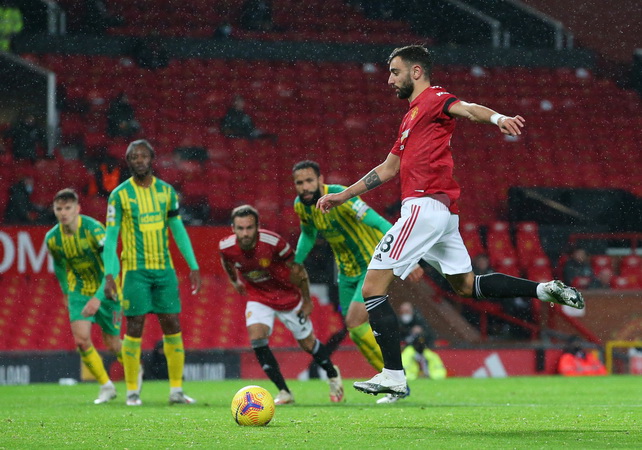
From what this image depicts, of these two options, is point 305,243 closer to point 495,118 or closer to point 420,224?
point 420,224

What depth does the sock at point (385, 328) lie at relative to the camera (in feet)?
20.2

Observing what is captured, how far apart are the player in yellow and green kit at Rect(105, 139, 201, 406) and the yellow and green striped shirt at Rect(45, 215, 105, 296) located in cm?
72

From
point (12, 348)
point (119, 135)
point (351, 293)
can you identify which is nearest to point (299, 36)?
point (119, 135)

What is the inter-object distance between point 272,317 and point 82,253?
1899 mm

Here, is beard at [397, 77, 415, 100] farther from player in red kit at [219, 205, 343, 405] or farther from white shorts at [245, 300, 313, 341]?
white shorts at [245, 300, 313, 341]

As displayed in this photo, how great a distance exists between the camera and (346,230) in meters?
8.73

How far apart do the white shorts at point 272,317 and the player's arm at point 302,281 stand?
75 millimetres

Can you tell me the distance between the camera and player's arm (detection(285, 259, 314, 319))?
8805mm

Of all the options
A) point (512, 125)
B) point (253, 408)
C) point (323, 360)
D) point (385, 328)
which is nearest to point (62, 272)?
point (323, 360)

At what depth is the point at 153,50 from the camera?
21.8m

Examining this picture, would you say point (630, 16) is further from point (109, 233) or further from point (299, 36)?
point (109, 233)

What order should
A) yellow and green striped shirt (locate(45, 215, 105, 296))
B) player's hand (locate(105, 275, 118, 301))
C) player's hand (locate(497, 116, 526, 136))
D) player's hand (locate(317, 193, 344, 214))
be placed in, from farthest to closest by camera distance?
yellow and green striped shirt (locate(45, 215, 105, 296)), player's hand (locate(105, 275, 118, 301)), player's hand (locate(317, 193, 344, 214)), player's hand (locate(497, 116, 526, 136))

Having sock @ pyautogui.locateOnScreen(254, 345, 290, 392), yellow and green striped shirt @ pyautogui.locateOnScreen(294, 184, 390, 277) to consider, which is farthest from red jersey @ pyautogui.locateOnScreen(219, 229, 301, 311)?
sock @ pyautogui.locateOnScreen(254, 345, 290, 392)

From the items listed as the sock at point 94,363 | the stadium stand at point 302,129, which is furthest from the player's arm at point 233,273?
the stadium stand at point 302,129
